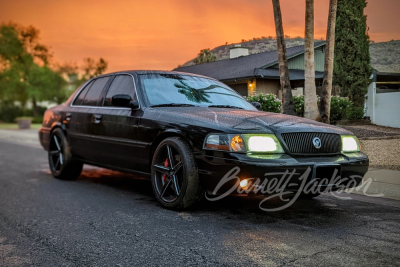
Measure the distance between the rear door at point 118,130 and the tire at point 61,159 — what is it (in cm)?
98

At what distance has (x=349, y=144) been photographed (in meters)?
4.97

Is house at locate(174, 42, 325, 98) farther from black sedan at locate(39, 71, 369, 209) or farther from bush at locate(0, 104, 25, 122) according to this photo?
bush at locate(0, 104, 25, 122)

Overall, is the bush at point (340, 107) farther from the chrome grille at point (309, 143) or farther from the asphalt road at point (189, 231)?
the chrome grille at point (309, 143)

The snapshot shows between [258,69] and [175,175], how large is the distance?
9997 millimetres

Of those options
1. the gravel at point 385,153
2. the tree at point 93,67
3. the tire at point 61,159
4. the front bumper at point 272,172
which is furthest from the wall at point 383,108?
the tree at point 93,67

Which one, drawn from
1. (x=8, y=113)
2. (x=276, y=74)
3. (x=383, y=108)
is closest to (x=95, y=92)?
(x=383, y=108)

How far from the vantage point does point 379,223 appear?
4477mm

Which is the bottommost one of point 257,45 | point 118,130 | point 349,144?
point 349,144

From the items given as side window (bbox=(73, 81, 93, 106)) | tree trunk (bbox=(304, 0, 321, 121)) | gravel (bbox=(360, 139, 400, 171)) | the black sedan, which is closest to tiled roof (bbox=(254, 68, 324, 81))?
tree trunk (bbox=(304, 0, 321, 121))

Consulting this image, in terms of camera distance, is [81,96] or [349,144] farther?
[81,96]

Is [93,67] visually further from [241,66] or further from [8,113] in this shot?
[241,66]

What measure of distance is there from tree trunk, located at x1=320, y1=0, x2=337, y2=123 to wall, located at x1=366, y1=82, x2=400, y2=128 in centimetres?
107

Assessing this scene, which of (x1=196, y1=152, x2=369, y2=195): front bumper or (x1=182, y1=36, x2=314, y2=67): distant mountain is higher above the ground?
(x1=182, y1=36, x2=314, y2=67): distant mountain

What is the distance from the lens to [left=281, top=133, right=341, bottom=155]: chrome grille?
4465mm
